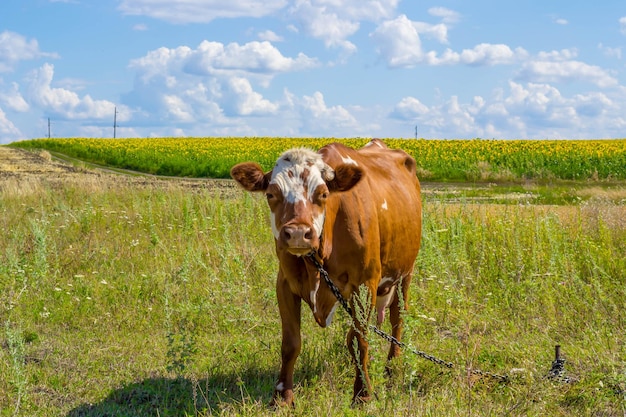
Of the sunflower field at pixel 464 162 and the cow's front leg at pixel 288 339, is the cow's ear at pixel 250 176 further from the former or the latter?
the sunflower field at pixel 464 162

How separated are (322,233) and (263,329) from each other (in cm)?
236

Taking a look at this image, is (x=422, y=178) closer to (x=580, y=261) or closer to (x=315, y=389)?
(x=580, y=261)

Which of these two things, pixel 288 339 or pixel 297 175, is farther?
pixel 288 339

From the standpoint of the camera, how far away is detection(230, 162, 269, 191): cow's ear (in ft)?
15.7

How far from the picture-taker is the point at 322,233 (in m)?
4.63

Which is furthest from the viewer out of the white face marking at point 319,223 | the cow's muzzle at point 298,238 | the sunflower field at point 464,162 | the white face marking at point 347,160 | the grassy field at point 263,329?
the sunflower field at point 464,162

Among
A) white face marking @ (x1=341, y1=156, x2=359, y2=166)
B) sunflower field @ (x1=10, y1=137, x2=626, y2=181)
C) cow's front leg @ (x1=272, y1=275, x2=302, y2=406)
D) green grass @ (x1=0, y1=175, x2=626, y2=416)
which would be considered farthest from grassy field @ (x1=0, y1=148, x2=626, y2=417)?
sunflower field @ (x1=10, y1=137, x2=626, y2=181)

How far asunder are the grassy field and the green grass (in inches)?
0.8

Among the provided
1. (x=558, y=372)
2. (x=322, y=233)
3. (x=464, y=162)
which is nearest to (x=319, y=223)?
(x=322, y=233)

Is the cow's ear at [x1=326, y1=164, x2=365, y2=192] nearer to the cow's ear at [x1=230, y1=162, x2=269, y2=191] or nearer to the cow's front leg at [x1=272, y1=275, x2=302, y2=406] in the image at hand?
the cow's ear at [x1=230, y1=162, x2=269, y2=191]

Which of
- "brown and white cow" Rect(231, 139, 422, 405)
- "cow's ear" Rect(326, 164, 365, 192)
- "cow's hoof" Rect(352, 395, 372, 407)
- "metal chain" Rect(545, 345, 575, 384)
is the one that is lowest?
"cow's hoof" Rect(352, 395, 372, 407)

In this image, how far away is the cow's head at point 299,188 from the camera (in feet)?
13.9

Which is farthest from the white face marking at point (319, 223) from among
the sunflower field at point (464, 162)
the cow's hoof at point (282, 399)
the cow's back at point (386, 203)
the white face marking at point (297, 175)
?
the sunflower field at point (464, 162)

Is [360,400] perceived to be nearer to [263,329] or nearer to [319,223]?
[319,223]
